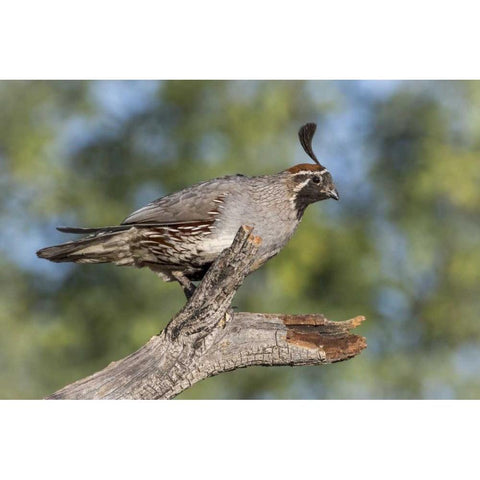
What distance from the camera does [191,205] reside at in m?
4.34

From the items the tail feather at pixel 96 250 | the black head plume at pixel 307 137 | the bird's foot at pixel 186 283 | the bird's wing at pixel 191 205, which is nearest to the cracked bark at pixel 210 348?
the bird's foot at pixel 186 283

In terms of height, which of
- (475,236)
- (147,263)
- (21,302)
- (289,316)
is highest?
(475,236)

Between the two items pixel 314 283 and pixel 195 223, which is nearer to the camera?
pixel 195 223

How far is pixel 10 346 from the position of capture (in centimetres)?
584

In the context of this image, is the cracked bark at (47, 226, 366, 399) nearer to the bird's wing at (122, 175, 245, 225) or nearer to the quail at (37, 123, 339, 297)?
the quail at (37, 123, 339, 297)

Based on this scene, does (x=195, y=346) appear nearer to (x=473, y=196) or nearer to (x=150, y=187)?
(x=150, y=187)

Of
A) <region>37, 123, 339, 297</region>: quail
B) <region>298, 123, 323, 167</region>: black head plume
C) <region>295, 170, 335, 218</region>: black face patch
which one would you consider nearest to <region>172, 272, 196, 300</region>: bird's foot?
<region>37, 123, 339, 297</region>: quail

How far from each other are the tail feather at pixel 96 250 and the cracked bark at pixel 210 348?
0.61m

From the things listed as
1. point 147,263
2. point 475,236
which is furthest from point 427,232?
point 147,263

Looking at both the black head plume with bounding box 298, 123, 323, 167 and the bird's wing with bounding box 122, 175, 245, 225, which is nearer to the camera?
the bird's wing with bounding box 122, 175, 245, 225

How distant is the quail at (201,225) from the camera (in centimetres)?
423

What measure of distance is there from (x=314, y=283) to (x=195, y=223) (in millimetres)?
2137

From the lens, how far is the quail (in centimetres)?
423

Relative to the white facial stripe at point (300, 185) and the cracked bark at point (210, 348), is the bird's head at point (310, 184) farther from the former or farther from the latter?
the cracked bark at point (210, 348)
